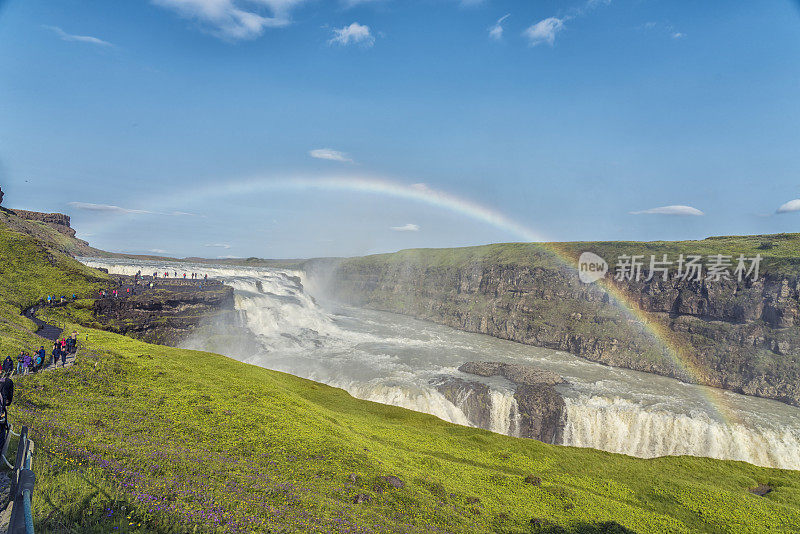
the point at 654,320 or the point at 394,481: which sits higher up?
the point at 654,320

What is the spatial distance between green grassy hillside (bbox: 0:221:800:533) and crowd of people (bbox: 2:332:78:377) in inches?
41.5

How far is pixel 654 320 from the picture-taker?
3541 inches

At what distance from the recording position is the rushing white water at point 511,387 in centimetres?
4878

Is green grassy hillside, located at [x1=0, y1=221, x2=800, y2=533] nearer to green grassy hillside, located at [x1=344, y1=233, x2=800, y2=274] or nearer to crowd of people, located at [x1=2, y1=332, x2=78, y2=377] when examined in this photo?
crowd of people, located at [x1=2, y1=332, x2=78, y2=377]

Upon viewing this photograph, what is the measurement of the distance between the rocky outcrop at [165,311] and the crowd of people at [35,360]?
2327cm

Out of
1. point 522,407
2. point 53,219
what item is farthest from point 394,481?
point 53,219

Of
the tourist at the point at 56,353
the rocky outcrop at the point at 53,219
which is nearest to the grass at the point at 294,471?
the tourist at the point at 56,353

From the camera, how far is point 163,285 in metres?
64.8

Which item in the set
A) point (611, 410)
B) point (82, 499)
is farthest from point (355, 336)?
point (82, 499)

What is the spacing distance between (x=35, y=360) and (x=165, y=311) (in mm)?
35989

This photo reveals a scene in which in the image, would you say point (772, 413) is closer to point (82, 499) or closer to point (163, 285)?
point (82, 499)

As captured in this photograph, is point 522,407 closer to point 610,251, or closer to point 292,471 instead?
point 292,471

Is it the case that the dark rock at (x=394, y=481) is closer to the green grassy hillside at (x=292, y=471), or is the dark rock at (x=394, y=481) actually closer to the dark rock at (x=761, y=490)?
the green grassy hillside at (x=292, y=471)

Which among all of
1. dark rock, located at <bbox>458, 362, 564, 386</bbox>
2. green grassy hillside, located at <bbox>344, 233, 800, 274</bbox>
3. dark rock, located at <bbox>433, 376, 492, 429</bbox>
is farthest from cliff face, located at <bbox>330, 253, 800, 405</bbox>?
dark rock, located at <bbox>433, 376, 492, 429</bbox>
